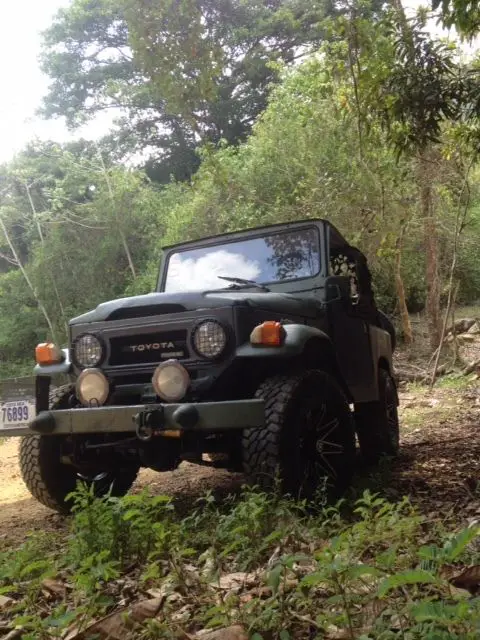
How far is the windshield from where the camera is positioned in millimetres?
4988

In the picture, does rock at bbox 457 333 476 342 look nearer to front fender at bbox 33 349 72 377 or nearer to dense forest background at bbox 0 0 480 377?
dense forest background at bbox 0 0 480 377

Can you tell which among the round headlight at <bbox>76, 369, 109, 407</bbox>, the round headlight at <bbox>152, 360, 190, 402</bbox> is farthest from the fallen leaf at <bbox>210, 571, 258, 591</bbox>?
the round headlight at <bbox>76, 369, 109, 407</bbox>

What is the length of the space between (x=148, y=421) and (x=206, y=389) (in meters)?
0.42

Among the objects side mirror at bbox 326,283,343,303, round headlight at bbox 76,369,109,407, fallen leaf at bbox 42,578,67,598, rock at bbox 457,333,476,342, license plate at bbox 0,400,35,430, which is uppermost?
side mirror at bbox 326,283,343,303

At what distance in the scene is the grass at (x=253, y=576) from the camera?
1.95 m

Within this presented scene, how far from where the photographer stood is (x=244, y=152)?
16516 millimetres

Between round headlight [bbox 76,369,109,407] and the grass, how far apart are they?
32.3 inches

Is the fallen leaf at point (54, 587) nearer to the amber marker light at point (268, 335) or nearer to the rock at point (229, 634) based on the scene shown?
the rock at point (229, 634)

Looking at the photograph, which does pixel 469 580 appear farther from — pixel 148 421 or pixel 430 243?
pixel 430 243

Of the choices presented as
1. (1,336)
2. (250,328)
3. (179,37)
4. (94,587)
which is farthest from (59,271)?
(94,587)

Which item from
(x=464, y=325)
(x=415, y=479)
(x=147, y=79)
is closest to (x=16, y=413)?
(x=415, y=479)

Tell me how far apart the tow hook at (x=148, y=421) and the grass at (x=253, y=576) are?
407mm

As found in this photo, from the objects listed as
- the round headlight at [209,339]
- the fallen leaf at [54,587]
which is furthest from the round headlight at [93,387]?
the fallen leaf at [54,587]

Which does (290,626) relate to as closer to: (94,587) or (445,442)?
(94,587)
